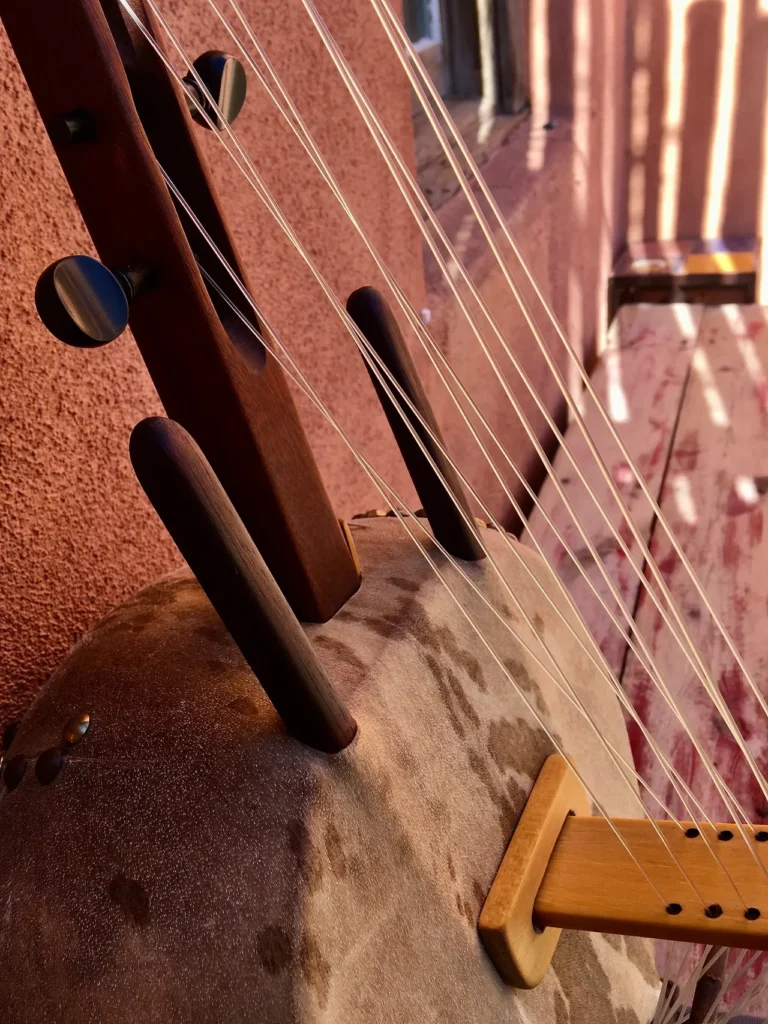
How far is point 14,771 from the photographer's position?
440 millimetres

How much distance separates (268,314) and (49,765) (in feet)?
1.63

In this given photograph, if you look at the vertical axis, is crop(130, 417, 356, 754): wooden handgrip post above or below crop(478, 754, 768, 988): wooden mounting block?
above

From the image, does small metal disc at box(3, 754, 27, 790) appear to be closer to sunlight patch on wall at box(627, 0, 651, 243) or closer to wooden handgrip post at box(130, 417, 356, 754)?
wooden handgrip post at box(130, 417, 356, 754)

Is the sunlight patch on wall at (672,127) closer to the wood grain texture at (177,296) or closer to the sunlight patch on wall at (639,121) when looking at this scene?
the sunlight patch on wall at (639,121)

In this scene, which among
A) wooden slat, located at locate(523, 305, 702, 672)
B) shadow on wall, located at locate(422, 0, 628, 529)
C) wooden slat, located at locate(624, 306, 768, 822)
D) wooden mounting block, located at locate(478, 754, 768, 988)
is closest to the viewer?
wooden mounting block, located at locate(478, 754, 768, 988)

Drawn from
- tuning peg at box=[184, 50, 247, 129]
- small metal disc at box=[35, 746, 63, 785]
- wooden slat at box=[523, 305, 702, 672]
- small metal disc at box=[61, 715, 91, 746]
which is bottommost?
wooden slat at box=[523, 305, 702, 672]

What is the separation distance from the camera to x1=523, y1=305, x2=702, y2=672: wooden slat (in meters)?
1.30

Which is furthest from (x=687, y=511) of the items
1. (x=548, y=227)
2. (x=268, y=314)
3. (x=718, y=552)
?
(x=268, y=314)

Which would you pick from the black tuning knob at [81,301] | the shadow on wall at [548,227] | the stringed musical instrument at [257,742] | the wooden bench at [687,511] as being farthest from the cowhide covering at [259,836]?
the shadow on wall at [548,227]

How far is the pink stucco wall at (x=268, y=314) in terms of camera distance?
543 mm

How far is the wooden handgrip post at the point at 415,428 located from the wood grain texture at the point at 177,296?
57 millimetres

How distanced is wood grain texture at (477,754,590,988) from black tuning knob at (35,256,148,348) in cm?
31

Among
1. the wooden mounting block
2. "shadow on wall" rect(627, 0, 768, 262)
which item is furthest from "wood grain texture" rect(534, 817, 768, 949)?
"shadow on wall" rect(627, 0, 768, 262)

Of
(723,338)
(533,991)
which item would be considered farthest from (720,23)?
(533,991)
